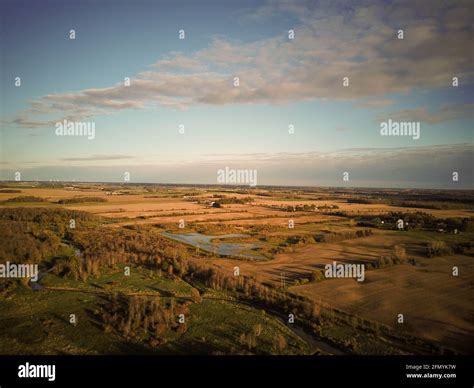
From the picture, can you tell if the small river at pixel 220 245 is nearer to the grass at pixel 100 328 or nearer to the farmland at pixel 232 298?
the farmland at pixel 232 298

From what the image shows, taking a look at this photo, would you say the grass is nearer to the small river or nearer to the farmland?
Result: the farmland

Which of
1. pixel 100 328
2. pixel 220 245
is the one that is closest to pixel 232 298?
pixel 100 328

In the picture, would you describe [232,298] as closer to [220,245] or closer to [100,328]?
[100,328]

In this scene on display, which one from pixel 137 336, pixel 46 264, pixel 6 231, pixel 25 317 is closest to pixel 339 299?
pixel 137 336

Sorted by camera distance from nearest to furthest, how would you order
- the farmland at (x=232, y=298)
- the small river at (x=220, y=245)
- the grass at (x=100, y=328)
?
the grass at (x=100, y=328) → the farmland at (x=232, y=298) → the small river at (x=220, y=245)

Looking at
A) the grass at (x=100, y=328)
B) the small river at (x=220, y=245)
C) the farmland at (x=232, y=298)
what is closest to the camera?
the grass at (x=100, y=328)

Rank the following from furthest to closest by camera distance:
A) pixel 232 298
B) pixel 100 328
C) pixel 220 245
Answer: pixel 220 245 < pixel 232 298 < pixel 100 328

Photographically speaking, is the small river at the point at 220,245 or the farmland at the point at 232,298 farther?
the small river at the point at 220,245

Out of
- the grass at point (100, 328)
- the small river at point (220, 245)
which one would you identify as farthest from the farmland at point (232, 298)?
the small river at point (220, 245)

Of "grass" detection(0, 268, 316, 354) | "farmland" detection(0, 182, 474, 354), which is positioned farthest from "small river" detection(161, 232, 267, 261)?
"grass" detection(0, 268, 316, 354)

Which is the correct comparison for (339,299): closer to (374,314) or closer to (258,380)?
(374,314)

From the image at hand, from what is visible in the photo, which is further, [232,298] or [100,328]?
[232,298]
